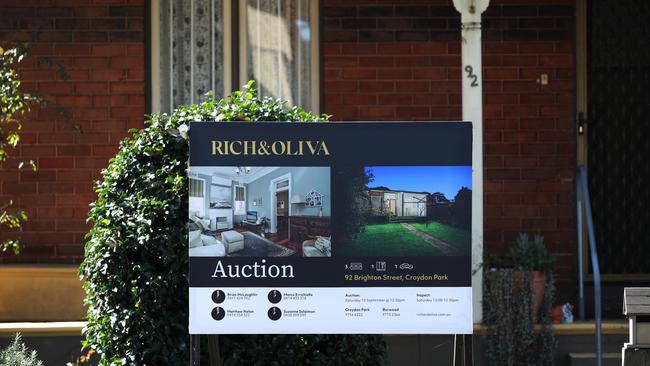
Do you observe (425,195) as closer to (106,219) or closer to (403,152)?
(403,152)

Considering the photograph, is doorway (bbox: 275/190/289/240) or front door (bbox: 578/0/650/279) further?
front door (bbox: 578/0/650/279)

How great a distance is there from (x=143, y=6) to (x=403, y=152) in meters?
4.45

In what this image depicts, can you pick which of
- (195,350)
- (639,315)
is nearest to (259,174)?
(195,350)

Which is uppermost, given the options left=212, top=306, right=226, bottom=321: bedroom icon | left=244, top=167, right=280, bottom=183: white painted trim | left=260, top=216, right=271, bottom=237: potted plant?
left=244, top=167, right=280, bottom=183: white painted trim

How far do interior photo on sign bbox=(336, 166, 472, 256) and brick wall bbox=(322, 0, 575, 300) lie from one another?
3849 millimetres

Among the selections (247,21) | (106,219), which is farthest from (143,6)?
(106,219)

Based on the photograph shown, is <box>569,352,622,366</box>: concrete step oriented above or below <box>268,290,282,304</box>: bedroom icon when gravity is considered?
below

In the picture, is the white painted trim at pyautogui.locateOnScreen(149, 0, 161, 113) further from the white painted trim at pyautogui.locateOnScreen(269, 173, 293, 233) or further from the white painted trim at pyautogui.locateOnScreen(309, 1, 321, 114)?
the white painted trim at pyautogui.locateOnScreen(269, 173, 293, 233)

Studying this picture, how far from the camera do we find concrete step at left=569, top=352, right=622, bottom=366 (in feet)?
25.0

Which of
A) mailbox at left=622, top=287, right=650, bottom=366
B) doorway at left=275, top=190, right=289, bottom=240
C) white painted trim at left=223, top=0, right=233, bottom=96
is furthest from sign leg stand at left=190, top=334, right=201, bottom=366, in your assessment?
white painted trim at left=223, top=0, right=233, bottom=96

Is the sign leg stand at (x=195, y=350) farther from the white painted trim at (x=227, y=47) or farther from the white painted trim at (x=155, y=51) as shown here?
the white painted trim at (x=155, y=51)

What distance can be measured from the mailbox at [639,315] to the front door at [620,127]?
9.37ft

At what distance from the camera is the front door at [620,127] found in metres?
8.66

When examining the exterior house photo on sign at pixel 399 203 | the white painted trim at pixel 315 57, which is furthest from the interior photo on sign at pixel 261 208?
the white painted trim at pixel 315 57
